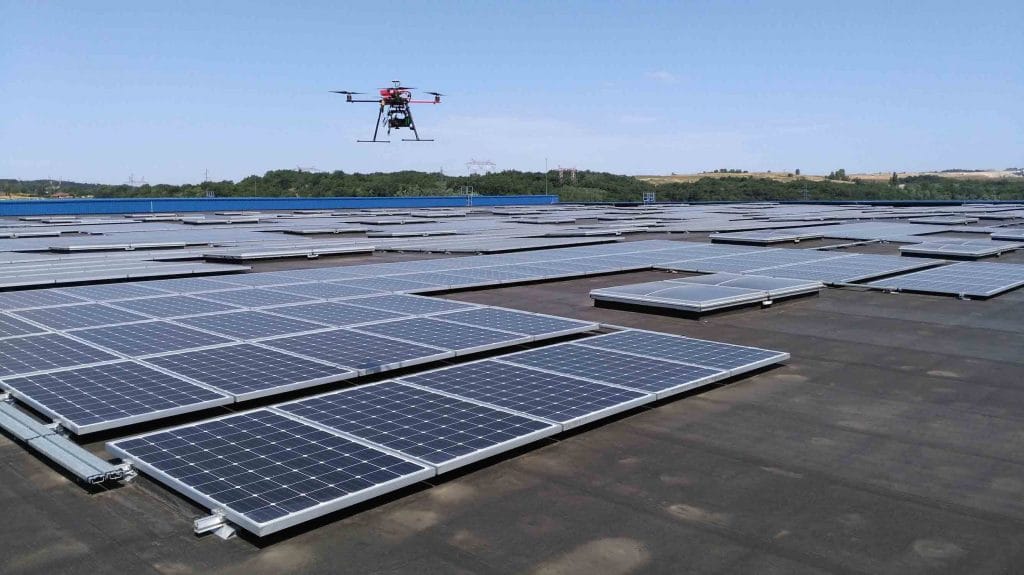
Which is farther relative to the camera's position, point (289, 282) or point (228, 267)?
point (228, 267)

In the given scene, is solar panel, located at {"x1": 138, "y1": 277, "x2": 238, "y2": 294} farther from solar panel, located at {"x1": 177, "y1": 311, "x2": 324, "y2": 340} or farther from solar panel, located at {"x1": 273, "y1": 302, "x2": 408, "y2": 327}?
solar panel, located at {"x1": 177, "y1": 311, "x2": 324, "y2": 340}

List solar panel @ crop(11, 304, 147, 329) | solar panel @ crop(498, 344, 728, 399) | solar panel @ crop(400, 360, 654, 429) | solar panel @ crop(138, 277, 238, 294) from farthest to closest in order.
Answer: solar panel @ crop(138, 277, 238, 294)
solar panel @ crop(11, 304, 147, 329)
solar panel @ crop(498, 344, 728, 399)
solar panel @ crop(400, 360, 654, 429)

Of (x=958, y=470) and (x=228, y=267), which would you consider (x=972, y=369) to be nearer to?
(x=958, y=470)

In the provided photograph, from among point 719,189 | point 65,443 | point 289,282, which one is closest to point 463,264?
point 289,282

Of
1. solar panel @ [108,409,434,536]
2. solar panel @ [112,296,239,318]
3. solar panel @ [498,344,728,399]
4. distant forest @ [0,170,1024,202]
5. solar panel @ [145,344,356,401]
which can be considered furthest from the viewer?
distant forest @ [0,170,1024,202]

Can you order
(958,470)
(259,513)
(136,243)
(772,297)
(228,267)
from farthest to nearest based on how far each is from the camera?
(136,243) < (228,267) < (772,297) < (958,470) < (259,513)

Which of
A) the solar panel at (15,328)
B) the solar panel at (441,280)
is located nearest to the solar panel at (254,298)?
the solar panel at (441,280)

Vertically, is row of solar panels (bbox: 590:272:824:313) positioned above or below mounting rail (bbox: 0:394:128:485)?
above

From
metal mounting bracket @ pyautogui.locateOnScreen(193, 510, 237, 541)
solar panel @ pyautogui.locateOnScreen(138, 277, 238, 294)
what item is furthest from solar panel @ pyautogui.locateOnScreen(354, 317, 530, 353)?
solar panel @ pyautogui.locateOnScreen(138, 277, 238, 294)
